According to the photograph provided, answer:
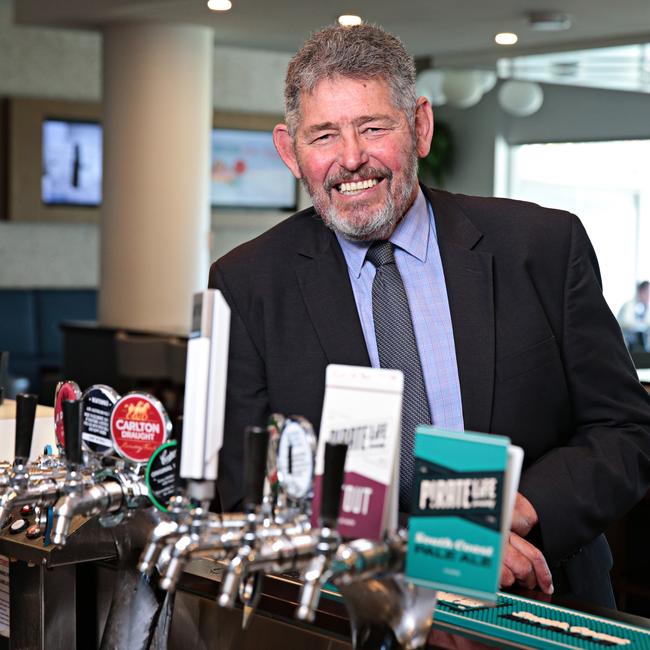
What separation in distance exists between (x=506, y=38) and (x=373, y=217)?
6.41 m

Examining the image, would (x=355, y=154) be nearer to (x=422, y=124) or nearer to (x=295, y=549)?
(x=422, y=124)

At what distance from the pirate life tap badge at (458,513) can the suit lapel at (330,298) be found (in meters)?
0.76

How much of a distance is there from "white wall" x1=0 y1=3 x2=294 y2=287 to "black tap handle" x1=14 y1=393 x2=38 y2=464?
8.01 metres

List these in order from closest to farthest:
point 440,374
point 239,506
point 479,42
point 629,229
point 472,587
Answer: point 472,587 < point 239,506 < point 440,374 < point 629,229 < point 479,42

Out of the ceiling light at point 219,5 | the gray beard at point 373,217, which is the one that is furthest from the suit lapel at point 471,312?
the ceiling light at point 219,5

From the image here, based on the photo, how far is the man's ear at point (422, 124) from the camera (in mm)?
1822

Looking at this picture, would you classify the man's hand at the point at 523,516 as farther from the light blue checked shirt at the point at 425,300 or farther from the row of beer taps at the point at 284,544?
the row of beer taps at the point at 284,544

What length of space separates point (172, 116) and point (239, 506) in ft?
20.4

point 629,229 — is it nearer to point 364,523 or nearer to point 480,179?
point 480,179

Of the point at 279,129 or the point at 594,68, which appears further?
the point at 594,68

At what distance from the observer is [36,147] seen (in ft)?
30.7

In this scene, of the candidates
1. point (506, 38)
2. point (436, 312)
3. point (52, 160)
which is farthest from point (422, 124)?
point (52, 160)

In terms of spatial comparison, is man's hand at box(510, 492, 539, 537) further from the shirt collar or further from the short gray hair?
the short gray hair

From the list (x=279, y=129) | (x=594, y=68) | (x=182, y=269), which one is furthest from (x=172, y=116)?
(x=279, y=129)
